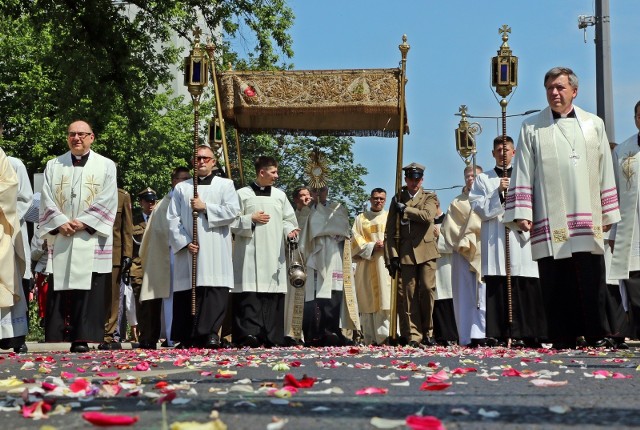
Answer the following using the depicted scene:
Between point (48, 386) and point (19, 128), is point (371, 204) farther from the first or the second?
point (19, 128)

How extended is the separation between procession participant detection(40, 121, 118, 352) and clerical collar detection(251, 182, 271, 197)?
9.65 ft

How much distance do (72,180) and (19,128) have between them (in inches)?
1304

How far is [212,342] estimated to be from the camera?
1399cm

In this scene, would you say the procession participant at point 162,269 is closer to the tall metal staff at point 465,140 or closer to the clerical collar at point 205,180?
the clerical collar at point 205,180

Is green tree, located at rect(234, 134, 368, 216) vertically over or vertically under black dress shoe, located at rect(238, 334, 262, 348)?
over

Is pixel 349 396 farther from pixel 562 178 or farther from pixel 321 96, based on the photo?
pixel 321 96

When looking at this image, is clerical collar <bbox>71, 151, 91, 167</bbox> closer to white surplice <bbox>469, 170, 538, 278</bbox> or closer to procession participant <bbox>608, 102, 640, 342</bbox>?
white surplice <bbox>469, 170, 538, 278</bbox>

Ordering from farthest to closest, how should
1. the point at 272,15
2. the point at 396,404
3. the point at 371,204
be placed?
the point at 272,15
the point at 371,204
the point at 396,404

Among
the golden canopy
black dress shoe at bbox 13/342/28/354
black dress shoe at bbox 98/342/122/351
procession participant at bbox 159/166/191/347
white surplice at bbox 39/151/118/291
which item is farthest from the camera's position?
the golden canopy

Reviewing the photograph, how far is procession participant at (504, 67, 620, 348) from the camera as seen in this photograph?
1075 cm

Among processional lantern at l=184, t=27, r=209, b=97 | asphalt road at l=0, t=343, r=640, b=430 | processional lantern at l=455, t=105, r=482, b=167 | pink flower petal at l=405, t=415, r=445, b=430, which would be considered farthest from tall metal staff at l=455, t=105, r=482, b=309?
pink flower petal at l=405, t=415, r=445, b=430

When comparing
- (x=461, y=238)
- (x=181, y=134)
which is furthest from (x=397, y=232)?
(x=181, y=134)

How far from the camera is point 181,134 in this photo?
2036 inches

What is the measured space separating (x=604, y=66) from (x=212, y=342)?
700 centimetres
